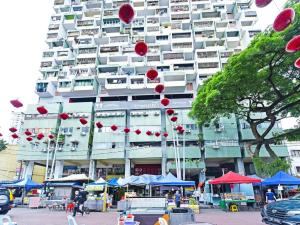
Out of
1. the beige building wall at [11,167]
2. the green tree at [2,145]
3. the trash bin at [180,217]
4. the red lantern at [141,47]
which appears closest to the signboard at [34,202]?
the trash bin at [180,217]

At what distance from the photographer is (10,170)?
38.2 metres

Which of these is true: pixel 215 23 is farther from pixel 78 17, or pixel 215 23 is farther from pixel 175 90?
pixel 78 17

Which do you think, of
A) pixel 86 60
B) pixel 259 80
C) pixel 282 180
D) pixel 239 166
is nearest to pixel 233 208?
pixel 282 180

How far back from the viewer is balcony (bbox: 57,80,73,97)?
130ft

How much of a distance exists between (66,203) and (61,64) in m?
33.1

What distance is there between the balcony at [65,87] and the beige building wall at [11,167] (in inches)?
429

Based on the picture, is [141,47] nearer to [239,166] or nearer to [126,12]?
[126,12]

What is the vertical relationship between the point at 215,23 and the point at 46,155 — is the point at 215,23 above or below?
above

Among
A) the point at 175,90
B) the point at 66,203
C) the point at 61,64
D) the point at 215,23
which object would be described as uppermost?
the point at 215,23

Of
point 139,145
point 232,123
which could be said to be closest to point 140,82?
point 139,145

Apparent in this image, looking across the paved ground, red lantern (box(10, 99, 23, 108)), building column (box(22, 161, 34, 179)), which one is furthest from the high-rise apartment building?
red lantern (box(10, 99, 23, 108))

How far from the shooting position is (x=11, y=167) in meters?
38.5

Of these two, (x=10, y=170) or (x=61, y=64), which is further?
(x=61, y=64)

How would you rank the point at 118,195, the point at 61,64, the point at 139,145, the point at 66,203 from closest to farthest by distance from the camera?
the point at 66,203 → the point at 118,195 → the point at 139,145 → the point at 61,64
